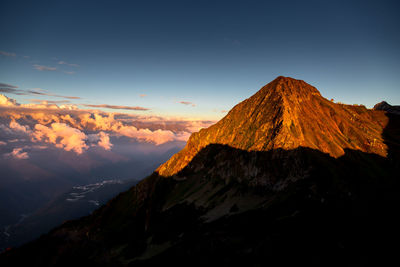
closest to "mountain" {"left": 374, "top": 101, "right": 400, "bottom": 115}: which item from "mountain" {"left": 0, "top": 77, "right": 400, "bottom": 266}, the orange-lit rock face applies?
"mountain" {"left": 0, "top": 77, "right": 400, "bottom": 266}

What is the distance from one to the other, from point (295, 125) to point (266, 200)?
1990 inches

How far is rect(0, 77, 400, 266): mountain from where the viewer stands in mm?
40750

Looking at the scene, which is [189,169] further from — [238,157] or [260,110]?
[260,110]

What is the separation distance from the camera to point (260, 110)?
135m

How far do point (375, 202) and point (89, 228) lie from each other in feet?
652

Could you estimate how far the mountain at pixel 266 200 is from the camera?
40750 millimetres

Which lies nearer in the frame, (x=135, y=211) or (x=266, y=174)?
(x=266, y=174)

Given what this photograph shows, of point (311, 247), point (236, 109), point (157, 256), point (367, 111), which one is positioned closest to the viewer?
point (311, 247)

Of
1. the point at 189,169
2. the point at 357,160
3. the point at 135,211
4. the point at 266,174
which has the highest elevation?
the point at 357,160

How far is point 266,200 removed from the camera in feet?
245

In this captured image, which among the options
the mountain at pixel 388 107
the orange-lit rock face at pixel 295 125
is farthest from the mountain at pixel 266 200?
the mountain at pixel 388 107

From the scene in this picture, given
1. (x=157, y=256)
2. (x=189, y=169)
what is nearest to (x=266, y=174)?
(x=157, y=256)

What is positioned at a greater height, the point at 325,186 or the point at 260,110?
the point at 260,110

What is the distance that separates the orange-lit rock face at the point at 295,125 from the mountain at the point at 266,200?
2.88 ft
